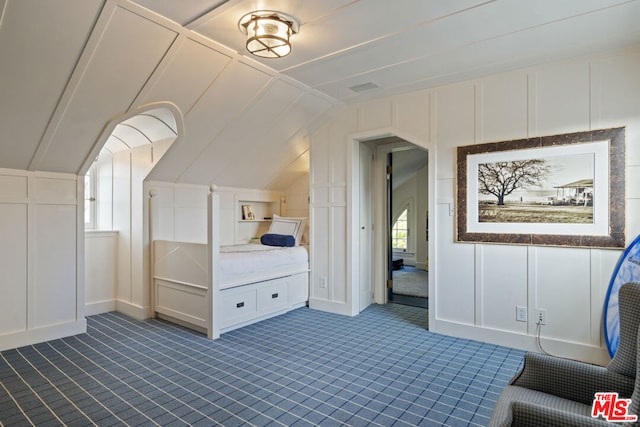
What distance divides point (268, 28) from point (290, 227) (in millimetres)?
3141

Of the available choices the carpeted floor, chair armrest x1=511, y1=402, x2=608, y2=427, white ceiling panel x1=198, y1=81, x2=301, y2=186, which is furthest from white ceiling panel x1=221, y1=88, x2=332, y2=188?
chair armrest x1=511, y1=402, x2=608, y2=427

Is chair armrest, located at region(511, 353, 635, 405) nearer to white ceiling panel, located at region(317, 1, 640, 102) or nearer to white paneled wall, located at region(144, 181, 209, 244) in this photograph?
white ceiling panel, located at region(317, 1, 640, 102)

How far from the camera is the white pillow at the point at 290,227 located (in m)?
5.14

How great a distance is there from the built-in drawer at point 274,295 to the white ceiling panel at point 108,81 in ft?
7.77

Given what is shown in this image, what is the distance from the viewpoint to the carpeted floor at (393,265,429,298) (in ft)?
18.2

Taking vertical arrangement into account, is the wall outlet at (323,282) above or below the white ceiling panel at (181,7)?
below

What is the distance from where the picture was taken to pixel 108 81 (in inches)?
110

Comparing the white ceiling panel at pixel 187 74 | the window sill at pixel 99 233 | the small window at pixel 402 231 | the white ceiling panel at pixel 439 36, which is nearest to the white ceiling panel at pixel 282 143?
the white ceiling panel at pixel 439 36

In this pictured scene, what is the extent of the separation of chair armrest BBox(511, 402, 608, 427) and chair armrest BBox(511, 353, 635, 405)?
1.28 ft

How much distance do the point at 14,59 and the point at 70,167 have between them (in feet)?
4.67

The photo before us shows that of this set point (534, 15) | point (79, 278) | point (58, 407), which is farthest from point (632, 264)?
point (79, 278)

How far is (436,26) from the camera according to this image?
2586 millimetres

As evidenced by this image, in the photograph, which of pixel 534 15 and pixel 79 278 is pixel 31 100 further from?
pixel 534 15

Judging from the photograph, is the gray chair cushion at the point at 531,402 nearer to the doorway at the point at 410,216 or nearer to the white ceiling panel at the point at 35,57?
the white ceiling panel at the point at 35,57
